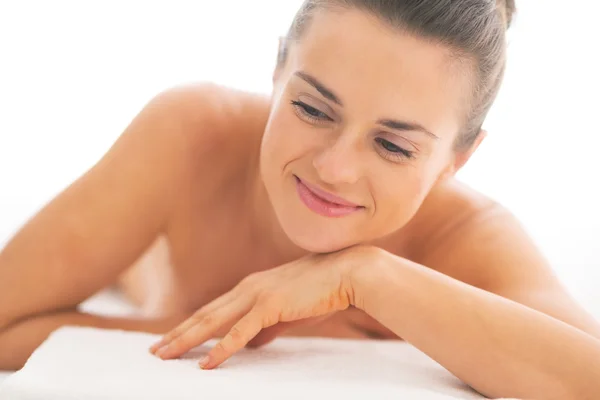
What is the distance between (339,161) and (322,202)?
8cm

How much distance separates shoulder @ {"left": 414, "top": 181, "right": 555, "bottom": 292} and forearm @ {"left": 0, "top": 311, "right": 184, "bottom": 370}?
→ 0.50 meters

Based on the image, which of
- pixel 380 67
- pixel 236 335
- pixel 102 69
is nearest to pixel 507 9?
pixel 380 67

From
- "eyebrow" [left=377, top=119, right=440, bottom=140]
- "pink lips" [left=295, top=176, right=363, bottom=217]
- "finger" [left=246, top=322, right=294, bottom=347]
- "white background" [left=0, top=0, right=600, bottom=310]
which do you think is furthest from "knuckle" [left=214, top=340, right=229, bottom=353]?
"white background" [left=0, top=0, right=600, bottom=310]

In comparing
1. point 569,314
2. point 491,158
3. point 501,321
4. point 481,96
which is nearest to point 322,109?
point 481,96

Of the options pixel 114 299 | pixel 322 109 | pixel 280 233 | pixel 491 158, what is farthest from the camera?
pixel 491 158

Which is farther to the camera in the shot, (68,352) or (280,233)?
(280,233)

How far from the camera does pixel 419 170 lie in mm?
1008

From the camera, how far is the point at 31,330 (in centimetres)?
103

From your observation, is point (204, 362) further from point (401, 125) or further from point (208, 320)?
point (401, 125)

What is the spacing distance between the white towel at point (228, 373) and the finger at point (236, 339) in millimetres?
14

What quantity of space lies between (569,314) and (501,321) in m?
0.17

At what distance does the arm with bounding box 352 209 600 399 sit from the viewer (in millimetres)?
907

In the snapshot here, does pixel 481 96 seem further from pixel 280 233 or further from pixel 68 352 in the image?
pixel 68 352

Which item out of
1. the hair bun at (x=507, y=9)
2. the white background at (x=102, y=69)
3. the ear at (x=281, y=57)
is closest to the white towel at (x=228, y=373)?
the ear at (x=281, y=57)
